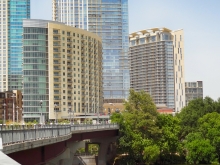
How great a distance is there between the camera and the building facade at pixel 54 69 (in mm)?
155625

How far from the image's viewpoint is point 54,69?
160m

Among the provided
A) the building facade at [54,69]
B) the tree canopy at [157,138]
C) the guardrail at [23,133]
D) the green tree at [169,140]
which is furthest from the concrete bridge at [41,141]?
the building facade at [54,69]

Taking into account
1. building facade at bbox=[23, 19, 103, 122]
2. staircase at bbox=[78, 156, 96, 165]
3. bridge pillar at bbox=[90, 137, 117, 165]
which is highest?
building facade at bbox=[23, 19, 103, 122]

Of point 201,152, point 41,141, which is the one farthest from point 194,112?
point 41,141

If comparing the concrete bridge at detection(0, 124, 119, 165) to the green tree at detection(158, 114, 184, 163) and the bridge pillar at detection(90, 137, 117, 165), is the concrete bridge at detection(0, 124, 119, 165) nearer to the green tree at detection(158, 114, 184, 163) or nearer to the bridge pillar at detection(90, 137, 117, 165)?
the bridge pillar at detection(90, 137, 117, 165)

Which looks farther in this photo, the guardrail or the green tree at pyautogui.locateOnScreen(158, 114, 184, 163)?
the green tree at pyautogui.locateOnScreen(158, 114, 184, 163)

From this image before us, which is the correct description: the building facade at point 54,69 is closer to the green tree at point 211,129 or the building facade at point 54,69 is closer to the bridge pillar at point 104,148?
the bridge pillar at point 104,148

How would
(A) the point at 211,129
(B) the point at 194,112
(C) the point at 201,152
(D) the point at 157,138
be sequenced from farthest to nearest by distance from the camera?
1. (B) the point at 194,112
2. (D) the point at 157,138
3. (A) the point at 211,129
4. (C) the point at 201,152

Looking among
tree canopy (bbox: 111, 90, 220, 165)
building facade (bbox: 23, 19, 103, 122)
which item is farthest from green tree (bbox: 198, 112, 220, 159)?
building facade (bbox: 23, 19, 103, 122)

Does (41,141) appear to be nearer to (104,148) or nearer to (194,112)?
(104,148)

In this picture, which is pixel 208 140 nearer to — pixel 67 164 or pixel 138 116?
pixel 138 116

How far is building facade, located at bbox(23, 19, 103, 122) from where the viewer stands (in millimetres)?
155625

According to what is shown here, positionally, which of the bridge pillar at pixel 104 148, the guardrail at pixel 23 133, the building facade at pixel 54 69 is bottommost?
the bridge pillar at pixel 104 148

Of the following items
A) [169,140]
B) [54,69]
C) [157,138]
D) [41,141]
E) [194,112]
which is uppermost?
[54,69]
